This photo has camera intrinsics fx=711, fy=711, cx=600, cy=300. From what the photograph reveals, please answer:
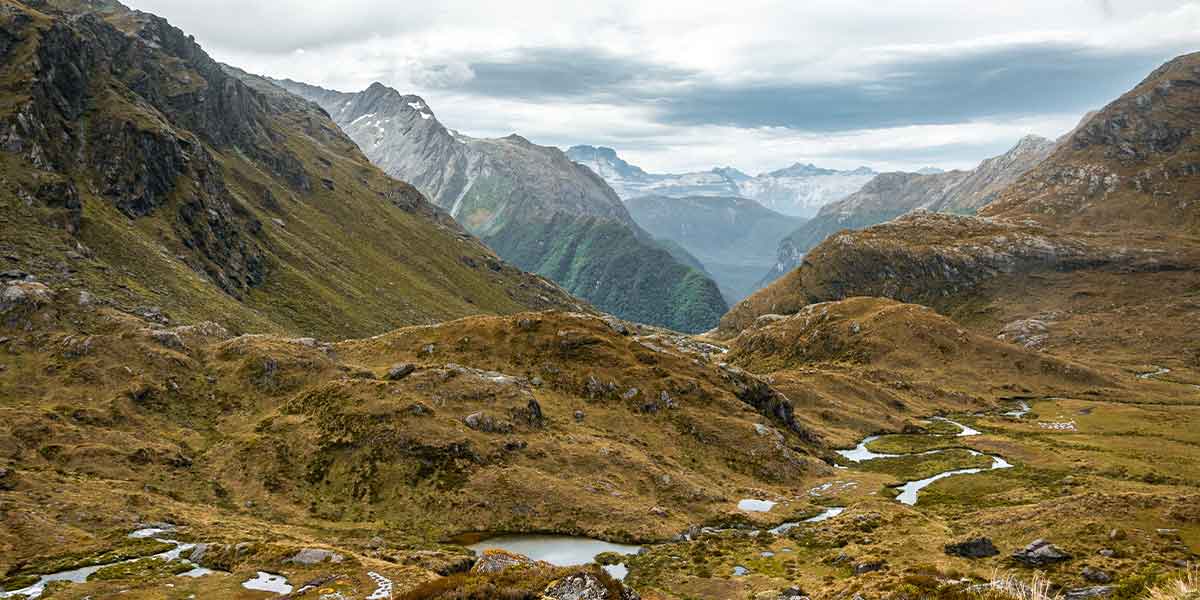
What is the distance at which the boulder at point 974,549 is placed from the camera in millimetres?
79312

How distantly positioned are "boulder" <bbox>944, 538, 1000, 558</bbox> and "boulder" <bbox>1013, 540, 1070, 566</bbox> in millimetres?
4002

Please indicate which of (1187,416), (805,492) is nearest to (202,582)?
(805,492)

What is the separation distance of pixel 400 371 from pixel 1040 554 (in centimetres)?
9870

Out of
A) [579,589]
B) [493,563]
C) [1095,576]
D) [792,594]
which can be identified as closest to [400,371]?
[493,563]

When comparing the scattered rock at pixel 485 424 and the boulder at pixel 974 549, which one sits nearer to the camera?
the boulder at pixel 974 549

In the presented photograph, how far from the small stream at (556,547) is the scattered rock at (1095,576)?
1885 inches

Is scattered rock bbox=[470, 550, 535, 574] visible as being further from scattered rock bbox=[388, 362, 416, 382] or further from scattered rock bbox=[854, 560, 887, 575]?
scattered rock bbox=[388, 362, 416, 382]

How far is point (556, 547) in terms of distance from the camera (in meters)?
93.6

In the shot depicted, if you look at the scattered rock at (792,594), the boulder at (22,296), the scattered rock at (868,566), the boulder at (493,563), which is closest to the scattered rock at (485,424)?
the boulder at (493,563)

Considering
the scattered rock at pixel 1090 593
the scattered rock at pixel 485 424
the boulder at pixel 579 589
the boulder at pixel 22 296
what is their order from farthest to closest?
the boulder at pixel 22 296 < the scattered rock at pixel 485 424 < the scattered rock at pixel 1090 593 < the boulder at pixel 579 589

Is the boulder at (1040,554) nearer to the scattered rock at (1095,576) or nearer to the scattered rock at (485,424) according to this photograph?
the scattered rock at (1095,576)

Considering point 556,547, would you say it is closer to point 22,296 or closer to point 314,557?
point 314,557

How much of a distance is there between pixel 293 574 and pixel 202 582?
331 inches

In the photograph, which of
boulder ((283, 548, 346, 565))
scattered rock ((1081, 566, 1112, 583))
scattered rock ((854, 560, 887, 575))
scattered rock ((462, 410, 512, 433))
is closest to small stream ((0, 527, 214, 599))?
boulder ((283, 548, 346, 565))
